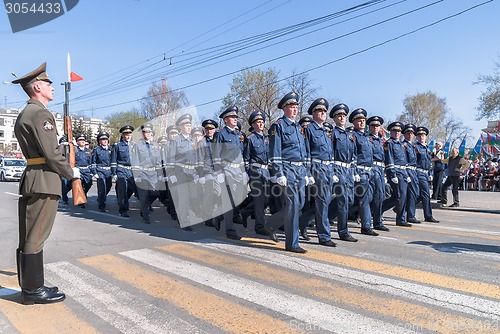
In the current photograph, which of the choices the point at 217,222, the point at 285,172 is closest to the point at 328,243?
the point at 285,172

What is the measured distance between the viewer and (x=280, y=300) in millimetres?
3996

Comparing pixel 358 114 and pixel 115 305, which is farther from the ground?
pixel 358 114

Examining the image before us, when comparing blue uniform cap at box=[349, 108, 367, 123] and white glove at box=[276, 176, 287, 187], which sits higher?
blue uniform cap at box=[349, 108, 367, 123]

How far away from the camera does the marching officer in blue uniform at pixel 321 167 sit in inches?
256

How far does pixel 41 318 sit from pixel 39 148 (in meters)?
1.49

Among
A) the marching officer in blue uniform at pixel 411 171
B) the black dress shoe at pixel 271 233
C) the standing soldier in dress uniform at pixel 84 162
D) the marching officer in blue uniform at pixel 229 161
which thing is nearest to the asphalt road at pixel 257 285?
the black dress shoe at pixel 271 233

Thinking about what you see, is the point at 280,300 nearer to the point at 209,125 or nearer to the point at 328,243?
the point at 328,243

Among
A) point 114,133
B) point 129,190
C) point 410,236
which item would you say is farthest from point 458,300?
point 114,133

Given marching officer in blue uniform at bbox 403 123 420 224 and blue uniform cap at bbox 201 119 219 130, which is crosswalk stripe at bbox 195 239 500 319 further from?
marching officer in blue uniform at bbox 403 123 420 224

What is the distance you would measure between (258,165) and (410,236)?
287cm

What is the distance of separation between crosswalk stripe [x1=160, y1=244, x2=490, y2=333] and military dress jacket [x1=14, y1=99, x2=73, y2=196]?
2.20 m

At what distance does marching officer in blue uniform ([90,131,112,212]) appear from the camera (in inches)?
441

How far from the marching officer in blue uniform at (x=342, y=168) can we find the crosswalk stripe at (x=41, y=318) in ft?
14.3

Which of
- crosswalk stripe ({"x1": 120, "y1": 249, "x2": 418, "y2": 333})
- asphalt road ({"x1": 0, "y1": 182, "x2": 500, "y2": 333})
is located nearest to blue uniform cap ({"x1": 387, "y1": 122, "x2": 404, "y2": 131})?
asphalt road ({"x1": 0, "y1": 182, "x2": 500, "y2": 333})
